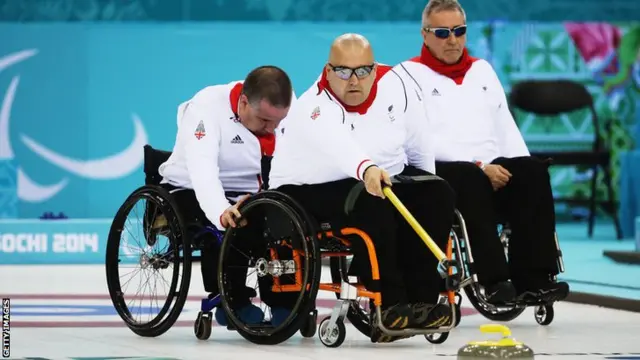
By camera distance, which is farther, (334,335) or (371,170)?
(334,335)

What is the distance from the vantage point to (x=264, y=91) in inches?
212

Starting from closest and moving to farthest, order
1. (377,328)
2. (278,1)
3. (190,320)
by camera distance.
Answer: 1. (377,328)
2. (190,320)
3. (278,1)

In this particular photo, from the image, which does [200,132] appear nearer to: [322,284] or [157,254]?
[157,254]

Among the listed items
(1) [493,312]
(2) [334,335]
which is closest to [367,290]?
(2) [334,335]

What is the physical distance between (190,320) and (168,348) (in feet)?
3.79

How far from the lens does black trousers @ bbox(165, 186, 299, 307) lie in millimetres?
5418

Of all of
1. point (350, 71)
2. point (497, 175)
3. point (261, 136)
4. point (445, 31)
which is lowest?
point (497, 175)

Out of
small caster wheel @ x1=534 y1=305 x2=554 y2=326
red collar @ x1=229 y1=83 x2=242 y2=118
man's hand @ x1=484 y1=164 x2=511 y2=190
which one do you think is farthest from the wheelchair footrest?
small caster wheel @ x1=534 y1=305 x2=554 y2=326

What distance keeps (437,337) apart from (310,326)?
1.55 feet

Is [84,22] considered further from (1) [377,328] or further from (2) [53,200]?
(1) [377,328]

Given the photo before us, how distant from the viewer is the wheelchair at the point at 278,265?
505 cm

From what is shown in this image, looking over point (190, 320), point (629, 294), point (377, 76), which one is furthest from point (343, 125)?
point (629, 294)

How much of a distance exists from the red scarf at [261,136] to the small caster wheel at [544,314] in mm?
1314

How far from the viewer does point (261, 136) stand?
5.69 metres
